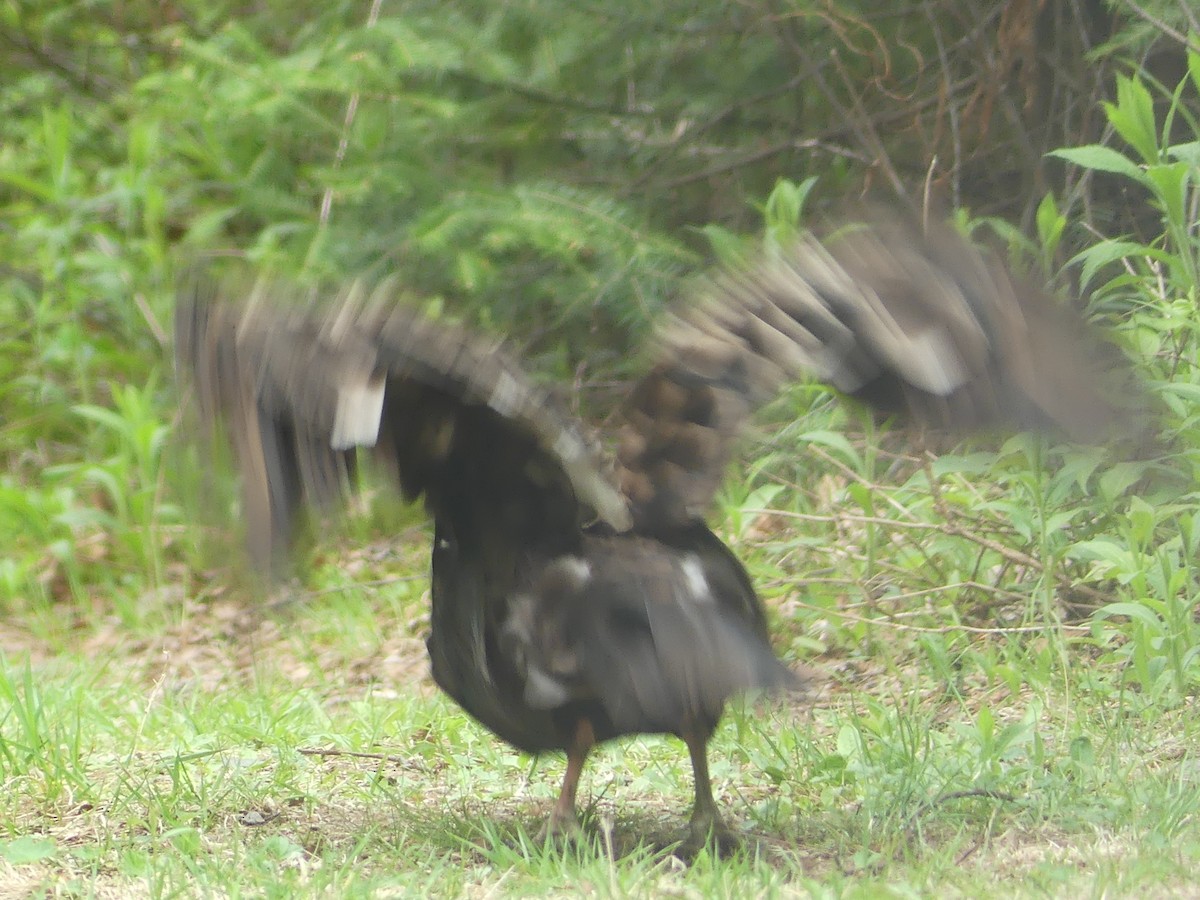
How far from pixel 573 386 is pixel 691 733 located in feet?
10.8

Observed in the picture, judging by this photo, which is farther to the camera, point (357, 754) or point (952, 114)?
point (952, 114)

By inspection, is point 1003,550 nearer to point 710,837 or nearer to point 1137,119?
point 1137,119

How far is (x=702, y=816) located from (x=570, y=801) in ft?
0.91

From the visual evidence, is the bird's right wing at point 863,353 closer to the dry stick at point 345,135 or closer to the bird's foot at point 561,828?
the bird's foot at point 561,828

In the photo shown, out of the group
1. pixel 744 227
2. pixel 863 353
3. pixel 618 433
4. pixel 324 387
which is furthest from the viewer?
pixel 744 227

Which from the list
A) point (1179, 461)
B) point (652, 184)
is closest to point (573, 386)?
point (652, 184)

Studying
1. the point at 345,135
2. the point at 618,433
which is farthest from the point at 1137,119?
the point at 345,135

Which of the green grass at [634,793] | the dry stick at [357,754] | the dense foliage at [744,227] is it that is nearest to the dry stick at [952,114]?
the dense foliage at [744,227]

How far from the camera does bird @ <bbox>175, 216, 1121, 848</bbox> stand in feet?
8.79

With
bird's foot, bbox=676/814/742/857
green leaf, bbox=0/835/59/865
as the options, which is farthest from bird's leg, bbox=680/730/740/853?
green leaf, bbox=0/835/59/865

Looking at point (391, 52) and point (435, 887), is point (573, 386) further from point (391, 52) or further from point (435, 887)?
point (435, 887)

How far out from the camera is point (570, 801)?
10.6 ft

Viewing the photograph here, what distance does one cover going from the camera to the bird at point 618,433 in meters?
2.68

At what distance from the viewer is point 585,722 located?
3072mm
